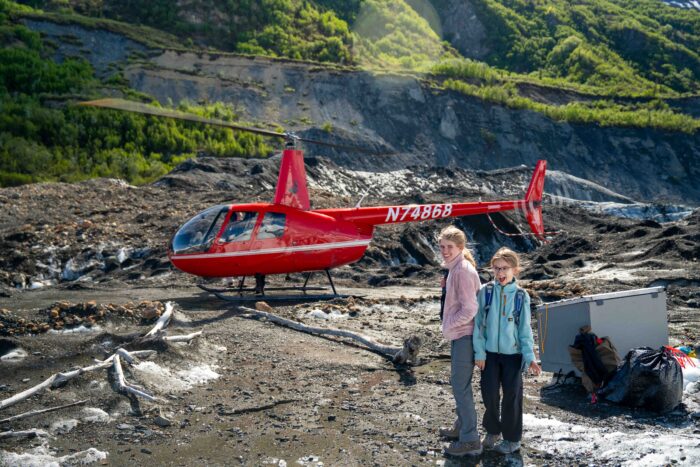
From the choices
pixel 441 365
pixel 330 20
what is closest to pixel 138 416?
pixel 441 365

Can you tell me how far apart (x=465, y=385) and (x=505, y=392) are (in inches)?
14.1

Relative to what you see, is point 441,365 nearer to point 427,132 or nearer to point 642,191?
point 427,132

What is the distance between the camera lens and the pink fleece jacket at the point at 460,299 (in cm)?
516

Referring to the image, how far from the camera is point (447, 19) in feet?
353

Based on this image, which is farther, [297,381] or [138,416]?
[297,381]

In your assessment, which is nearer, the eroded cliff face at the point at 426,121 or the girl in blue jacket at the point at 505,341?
the girl in blue jacket at the point at 505,341

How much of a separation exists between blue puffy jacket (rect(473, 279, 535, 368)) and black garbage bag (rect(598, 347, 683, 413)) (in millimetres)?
1754

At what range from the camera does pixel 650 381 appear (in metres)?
6.21

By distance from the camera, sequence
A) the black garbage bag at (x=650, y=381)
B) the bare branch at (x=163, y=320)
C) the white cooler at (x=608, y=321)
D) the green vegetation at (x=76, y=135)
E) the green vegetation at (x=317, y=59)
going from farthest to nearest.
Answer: the green vegetation at (x=317, y=59) < the green vegetation at (x=76, y=135) < the bare branch at (x=163, y=320) < the white cooler at (x=608, y=321) < the black garbage bag at (x=650, y=381)

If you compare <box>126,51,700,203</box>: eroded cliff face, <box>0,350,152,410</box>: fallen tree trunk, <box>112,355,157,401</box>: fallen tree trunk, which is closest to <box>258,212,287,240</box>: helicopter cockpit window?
<box>0,350,152,410</box>: fallen tree trunk

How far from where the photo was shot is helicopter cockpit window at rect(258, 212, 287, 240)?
42.1ft

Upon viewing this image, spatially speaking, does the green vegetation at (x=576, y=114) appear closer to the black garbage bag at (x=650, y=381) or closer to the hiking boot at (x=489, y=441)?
the black garbage bag at (x=650, y=381)

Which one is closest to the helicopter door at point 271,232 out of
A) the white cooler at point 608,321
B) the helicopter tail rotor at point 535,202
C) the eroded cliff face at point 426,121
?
the white cooler at point 608,321

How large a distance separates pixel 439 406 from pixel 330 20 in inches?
3341
